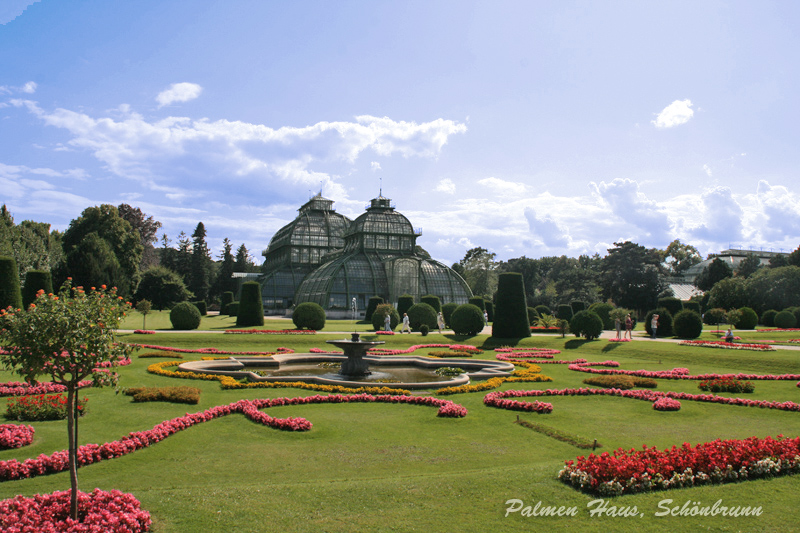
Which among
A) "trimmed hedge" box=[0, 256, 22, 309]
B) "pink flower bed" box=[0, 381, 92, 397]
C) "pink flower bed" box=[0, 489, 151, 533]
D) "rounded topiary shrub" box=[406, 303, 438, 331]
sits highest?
"trimmed hedge" box=[0, 256, 22, 309]

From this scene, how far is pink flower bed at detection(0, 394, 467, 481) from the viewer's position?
773 centimetres

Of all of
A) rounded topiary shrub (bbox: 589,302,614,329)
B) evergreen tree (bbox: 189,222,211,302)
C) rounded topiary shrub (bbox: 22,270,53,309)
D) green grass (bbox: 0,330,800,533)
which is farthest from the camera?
evergreen tree (bbox: 189,222,211,302)

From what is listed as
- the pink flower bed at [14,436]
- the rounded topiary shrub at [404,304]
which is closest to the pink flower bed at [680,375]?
the pink flower bed at [14,436]

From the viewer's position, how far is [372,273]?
6675 centimetres

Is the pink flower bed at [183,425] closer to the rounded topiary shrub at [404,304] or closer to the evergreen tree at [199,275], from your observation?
the rounded topiary shrub at [404,304]

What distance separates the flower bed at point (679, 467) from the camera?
6.86m

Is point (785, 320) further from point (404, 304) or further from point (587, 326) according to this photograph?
point (404, 304)

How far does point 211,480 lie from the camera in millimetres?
7629

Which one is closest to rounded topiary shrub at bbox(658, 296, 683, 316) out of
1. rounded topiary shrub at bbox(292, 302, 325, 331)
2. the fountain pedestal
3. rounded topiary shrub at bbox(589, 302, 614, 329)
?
rounded topiary shrub at bbox(589, 302, 614, 329)

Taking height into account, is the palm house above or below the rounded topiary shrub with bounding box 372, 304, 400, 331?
above

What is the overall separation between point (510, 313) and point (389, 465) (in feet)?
78.6

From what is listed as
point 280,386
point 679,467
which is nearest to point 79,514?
point 679,467

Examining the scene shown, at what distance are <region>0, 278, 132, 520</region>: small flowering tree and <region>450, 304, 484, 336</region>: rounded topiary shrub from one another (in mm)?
27939

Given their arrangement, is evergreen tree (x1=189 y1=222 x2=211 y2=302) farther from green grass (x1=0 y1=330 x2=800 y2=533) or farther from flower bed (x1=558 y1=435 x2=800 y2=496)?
flower bed (x1=558 y1=435 x2=800 y2=496)
